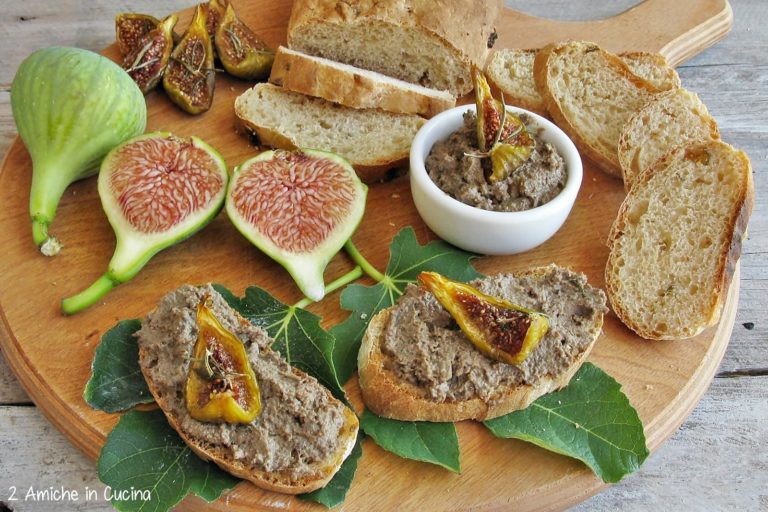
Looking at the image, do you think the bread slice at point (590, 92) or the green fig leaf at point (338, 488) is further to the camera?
the bread slice at point (590, 92)

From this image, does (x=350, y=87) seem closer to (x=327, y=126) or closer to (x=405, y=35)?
(x=327, y=126)

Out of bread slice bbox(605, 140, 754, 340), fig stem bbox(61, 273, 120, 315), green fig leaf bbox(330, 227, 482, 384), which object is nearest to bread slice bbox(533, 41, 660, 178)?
bread slice bbox(605, 140, 754, 340)

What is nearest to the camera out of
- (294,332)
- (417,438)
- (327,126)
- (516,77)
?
(417,438)

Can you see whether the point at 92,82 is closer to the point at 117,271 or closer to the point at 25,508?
the point at 117,271

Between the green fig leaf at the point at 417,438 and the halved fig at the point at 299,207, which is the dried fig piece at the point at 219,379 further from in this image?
the halved fig at the point at 299,207

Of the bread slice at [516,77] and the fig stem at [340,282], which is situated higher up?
the bread slice at [516,77]

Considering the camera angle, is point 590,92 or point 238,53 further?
point 238,53

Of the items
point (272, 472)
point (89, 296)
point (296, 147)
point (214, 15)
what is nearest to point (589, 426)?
point (272, 472)

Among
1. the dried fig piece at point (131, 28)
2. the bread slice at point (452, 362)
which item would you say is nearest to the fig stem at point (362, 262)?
the bread slice at point (452, 362)

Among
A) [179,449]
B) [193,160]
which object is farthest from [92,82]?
[179,449]
